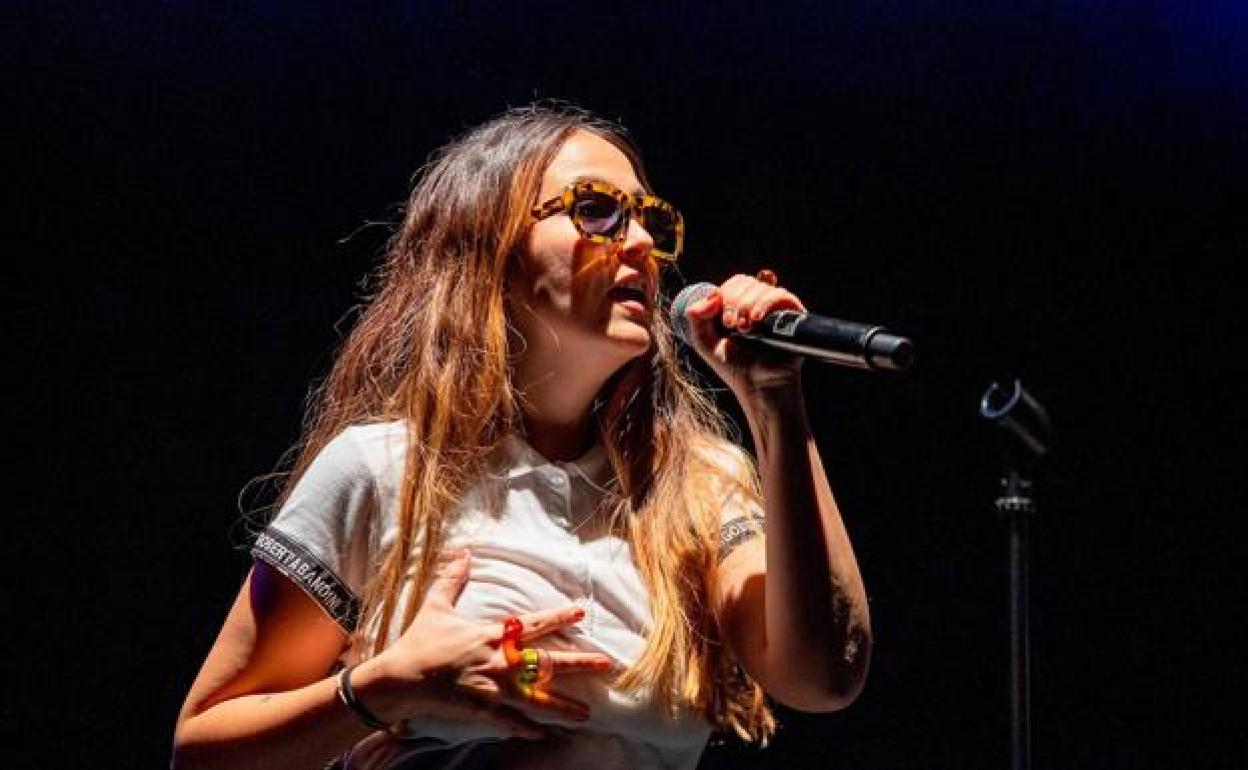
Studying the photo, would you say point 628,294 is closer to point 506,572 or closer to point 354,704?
point 506,572

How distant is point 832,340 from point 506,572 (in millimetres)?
536

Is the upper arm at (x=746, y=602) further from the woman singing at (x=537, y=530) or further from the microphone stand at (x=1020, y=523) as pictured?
the microphone stand at (x=1020, y=523)

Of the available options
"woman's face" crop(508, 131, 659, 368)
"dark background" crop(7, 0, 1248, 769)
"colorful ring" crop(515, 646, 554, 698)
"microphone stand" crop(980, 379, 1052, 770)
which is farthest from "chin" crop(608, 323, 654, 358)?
"dark background" crop(7, 0, 1248, 769)

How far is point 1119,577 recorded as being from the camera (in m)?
2.63

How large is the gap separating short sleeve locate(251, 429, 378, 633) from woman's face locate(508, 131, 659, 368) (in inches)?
11.7

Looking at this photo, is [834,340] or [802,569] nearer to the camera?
[834,340]

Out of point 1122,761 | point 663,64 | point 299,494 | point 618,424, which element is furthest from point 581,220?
point 1122,761

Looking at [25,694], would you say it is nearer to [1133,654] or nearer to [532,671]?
[532,671]

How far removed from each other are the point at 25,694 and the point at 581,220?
1424 mm

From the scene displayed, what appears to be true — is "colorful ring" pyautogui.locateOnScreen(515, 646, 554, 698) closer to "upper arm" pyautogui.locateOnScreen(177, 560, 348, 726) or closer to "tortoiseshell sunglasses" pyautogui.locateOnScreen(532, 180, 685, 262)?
"upper arm" pyautogui.locateOnScreen(177, 560, 348, 726)

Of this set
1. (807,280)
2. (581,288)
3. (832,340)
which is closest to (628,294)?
(581,288)

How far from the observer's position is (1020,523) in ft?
4.42

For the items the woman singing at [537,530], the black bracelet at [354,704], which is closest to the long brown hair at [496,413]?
the woman singing at [537,530]

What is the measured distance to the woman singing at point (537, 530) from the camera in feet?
5.18
